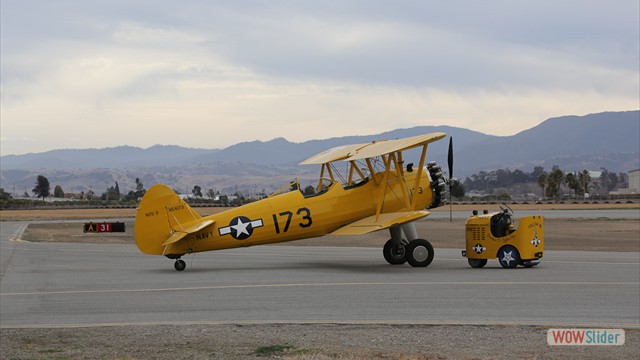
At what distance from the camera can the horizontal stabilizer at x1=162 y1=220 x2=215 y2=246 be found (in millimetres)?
21109

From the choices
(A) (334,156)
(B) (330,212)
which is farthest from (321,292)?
(A) (334,156)

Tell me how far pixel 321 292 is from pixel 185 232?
611 centimetres

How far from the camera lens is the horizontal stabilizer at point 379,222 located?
21.5 metres

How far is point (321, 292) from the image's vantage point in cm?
1639

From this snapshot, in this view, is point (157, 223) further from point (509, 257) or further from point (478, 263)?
point (509, 257)

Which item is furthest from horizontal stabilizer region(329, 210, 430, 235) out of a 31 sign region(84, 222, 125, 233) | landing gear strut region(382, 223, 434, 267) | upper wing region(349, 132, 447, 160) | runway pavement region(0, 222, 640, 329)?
a 31 sign region(84, 222, 125, 233)

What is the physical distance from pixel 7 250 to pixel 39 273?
11.8m

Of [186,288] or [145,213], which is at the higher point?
[145,213]

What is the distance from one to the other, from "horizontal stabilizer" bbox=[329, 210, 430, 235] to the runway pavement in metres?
1.09

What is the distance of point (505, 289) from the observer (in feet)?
53.5

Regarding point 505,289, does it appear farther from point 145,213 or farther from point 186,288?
point 145,213

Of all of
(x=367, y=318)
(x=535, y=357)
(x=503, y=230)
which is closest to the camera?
(x=535, y=357)

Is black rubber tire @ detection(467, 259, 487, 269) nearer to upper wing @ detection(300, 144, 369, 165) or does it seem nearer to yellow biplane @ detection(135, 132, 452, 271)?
yellow biplane @ detection(135, 132, 452, 271)

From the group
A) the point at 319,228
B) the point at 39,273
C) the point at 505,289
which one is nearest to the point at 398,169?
the point at 319,228
